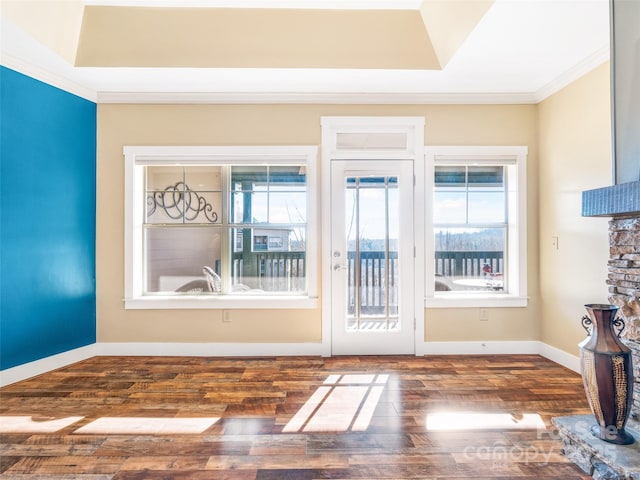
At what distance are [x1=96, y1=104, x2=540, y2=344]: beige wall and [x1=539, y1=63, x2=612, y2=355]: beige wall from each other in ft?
0.50

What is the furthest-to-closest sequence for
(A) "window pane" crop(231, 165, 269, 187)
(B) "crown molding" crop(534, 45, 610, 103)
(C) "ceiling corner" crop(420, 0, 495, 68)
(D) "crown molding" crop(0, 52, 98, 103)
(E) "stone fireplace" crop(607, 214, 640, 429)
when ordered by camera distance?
(A) "window pane" crop(231, 165, 269, 187) → (D) "crown molding" crop(0, 52, 98, 103) → (B) "crown molding" crop(534, 45, 610, 103) → (C) "ceiling corner" crop(420, 0, 495, 68) → (E) "stone fireplace" crop(607, 214, 640, 429)

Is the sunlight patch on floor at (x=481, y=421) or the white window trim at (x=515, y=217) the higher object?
the white window trim at (x=515, y=217)

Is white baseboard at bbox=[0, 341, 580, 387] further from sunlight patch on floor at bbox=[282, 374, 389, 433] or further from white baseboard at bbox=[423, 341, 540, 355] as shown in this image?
sunlight patch on floor at bbox=[282, 374, 389, 433]

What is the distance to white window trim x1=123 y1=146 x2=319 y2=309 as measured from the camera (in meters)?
3.84

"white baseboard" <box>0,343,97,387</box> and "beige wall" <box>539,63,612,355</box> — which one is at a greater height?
"beige wall" <box>539,63,612,355</box>

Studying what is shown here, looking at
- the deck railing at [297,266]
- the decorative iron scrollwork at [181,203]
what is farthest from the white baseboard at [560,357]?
the decorative iron scrollwork at [181,203]

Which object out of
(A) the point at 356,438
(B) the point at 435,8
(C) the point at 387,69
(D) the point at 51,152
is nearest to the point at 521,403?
(A) the point at 356,438

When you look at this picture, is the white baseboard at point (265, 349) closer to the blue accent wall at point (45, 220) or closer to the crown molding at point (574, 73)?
the blue accent wall at point (45, 220)

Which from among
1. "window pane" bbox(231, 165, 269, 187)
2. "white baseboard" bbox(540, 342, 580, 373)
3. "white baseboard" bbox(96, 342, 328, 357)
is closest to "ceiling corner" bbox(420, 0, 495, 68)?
"window pane" bbox(231, 165, 269, 187)

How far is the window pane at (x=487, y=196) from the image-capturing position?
12.9ft

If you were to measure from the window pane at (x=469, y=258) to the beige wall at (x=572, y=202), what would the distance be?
0.42 metres

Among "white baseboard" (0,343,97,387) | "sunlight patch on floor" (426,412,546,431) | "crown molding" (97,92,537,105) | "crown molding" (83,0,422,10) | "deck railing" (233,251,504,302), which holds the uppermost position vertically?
"crown molding" (83,0,422,10)


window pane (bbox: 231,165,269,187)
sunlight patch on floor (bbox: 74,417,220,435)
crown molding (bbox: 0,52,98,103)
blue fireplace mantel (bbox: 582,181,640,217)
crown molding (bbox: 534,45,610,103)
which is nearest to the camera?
blue fireplace mantel (bbox: 582,181,640,217)

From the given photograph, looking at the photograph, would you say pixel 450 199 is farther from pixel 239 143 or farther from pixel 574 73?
pixel 239 143
